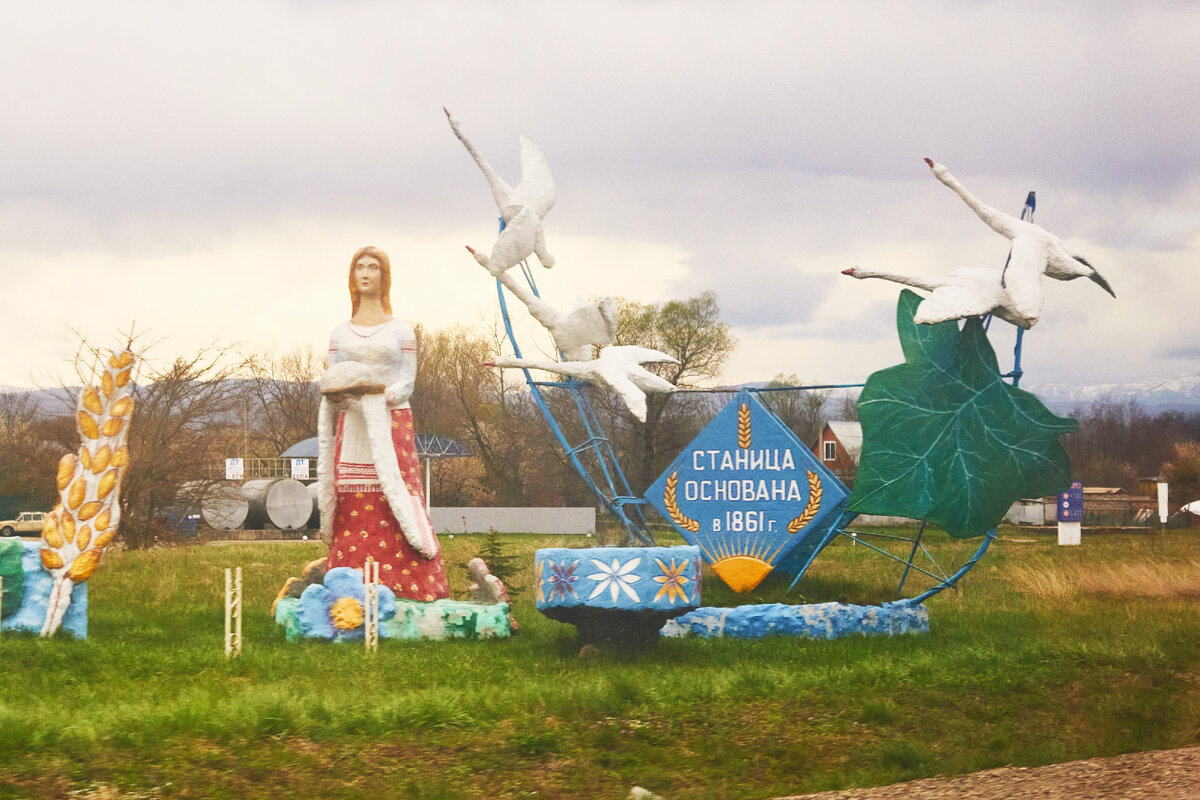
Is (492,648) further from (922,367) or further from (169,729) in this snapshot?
(922,367)

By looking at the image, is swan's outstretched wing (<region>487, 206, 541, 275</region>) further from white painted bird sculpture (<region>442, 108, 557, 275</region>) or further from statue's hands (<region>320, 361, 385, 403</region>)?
statue's hands (<region>320, 361, 385, 403</region>)

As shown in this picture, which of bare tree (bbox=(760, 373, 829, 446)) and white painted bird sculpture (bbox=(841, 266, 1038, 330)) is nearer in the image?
white painted bird sculpture (bbox=(841, 266, 1038, 330))

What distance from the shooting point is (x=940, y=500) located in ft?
40.9

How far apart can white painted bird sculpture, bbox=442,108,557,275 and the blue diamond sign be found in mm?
2716

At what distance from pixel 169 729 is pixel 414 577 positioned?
4.90m

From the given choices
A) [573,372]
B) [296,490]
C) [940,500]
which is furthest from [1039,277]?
[296,490]

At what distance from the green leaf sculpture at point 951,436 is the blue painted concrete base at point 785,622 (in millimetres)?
1058

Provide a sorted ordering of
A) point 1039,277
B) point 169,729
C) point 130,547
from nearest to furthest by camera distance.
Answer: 1. point 169,729
2. point 1039,277
3. point 130,547

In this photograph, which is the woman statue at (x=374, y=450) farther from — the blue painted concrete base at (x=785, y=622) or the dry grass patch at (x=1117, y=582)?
the dry grass patch at (x=1117, y=582)

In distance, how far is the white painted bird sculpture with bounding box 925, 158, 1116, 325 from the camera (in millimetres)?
12062

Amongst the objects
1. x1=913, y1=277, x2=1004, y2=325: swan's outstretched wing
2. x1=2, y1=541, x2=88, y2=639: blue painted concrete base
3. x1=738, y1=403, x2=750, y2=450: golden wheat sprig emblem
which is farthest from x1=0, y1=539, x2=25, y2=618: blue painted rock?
x1=913, y1=277, x2=1004, y2=325: swan's outstretched wing

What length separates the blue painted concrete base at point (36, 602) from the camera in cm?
1162

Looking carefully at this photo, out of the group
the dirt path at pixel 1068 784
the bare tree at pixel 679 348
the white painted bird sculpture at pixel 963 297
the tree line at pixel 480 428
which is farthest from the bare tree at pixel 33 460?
the dirt path at pixel 1068 784

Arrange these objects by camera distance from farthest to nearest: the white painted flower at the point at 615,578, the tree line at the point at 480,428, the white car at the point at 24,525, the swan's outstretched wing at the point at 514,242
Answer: the white car at the point at 24,525 < the tree line at the point at 480,428 < the swan's outstretched wing at the point at 514,242 < the white painted flower at the point at 615,578
